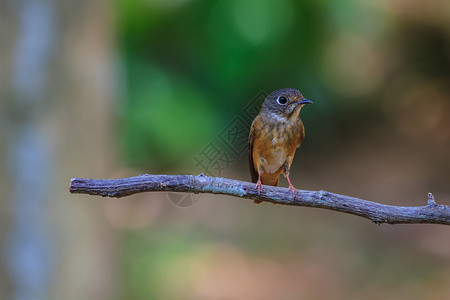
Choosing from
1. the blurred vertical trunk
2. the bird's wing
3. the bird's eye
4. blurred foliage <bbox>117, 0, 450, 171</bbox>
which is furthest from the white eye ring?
blurred foliage <bbox>117, 0, 450, 171</bbox>

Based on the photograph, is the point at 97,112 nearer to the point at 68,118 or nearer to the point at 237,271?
the point at 68,118

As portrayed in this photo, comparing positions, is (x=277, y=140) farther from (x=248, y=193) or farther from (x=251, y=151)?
(x=248, y=193)

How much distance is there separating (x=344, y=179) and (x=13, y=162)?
1065 cm

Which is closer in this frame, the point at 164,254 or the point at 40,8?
the point at 40,8

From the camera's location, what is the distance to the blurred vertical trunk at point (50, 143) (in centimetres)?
559

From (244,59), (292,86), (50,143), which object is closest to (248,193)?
(50,143)

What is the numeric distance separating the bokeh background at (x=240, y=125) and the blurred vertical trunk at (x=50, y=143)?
3 cm

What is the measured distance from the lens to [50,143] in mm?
5828

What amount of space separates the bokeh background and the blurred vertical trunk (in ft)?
0.10

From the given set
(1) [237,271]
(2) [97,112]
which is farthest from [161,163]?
(2) [97,112]

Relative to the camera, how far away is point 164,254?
1098 centimetres

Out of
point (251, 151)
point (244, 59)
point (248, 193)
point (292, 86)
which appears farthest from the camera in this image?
point (244, 59)

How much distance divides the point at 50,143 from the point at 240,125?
205 centimetres

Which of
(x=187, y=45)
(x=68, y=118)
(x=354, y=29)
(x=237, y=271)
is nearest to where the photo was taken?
(x=68, y=118)
